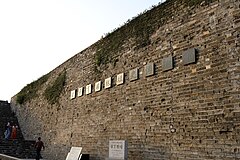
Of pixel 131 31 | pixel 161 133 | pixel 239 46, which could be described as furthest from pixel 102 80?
pixel 239 46

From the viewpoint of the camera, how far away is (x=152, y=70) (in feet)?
26.1

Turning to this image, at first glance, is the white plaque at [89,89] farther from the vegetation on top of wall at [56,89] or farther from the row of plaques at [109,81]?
the vegetation on top of wall at [56,89]

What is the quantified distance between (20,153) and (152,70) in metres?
9.61

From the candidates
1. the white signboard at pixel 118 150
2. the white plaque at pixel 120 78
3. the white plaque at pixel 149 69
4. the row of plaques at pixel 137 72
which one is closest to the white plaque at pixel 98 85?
the row of plaques at pixel 137 72

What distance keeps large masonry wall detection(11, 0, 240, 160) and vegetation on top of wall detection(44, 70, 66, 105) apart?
10.5 ft

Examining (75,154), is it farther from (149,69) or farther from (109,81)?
(149,69)

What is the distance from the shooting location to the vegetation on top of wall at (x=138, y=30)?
7977mm

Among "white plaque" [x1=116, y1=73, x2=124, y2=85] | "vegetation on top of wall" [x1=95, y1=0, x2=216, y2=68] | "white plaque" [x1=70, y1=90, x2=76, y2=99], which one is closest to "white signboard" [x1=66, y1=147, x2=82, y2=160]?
"white plaque" [x1=116, y1=73, x2=124, y2=85]

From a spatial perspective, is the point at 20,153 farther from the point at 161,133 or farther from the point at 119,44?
the point at 161,133

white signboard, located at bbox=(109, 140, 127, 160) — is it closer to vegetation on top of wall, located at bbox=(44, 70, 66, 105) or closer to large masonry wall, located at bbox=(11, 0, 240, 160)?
large masonry wall, located at bbox=(11, 0, 240, 160)

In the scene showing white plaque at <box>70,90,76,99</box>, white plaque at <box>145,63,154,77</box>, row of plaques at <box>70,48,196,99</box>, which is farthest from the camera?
white plaque at <box>70,90,76,99</box>

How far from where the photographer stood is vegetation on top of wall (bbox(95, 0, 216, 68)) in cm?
798

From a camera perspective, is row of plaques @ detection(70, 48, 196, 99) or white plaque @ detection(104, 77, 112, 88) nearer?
row of plaques @ detection(70, 48, 196, 99)

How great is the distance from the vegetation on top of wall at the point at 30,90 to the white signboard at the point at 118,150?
10.0 meters
